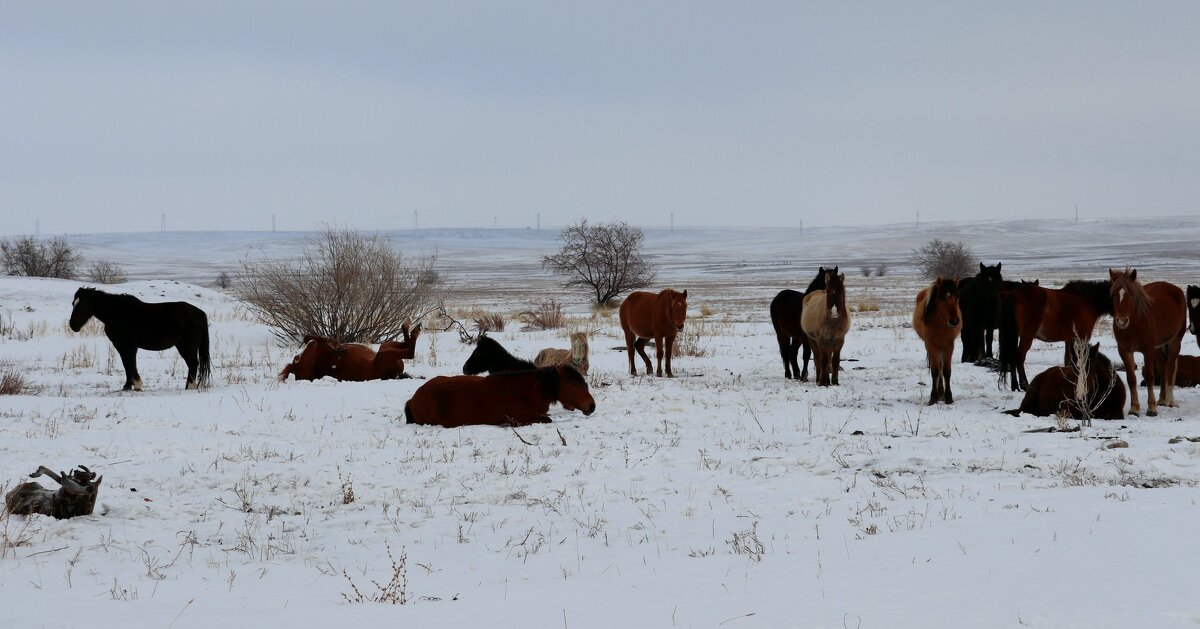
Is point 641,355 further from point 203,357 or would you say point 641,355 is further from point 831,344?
point 203,357

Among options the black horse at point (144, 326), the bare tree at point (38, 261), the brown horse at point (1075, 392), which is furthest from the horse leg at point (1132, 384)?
the bare tree at point (38, 261)

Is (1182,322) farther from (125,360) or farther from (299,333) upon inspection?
(299,333)

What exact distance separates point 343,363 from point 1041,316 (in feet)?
31.9

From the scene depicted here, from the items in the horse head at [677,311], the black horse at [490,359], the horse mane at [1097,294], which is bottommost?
the black horse at [490,359]

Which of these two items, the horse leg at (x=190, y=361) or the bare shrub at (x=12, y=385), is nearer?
the bare shrub at (x=12, y=385)

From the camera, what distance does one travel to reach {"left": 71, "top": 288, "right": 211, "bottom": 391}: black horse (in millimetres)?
12297

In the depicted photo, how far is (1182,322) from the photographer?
33.9 ft

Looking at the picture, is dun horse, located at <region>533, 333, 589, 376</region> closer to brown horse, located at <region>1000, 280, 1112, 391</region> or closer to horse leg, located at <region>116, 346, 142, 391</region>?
horse leg, located at <region>116, 346, 142, 391</region>

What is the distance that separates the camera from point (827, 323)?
40.8 ft

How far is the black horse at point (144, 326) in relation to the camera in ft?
40.3

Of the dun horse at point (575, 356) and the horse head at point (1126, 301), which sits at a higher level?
the horse head at point (1126, 301)

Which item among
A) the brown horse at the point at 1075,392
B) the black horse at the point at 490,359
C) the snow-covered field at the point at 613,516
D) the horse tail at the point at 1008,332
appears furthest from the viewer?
the horse tail at the point at 1008,332

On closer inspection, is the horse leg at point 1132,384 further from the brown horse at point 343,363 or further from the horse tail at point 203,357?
the horse tail at point 203,357

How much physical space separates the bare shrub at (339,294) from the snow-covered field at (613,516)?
8136mm
